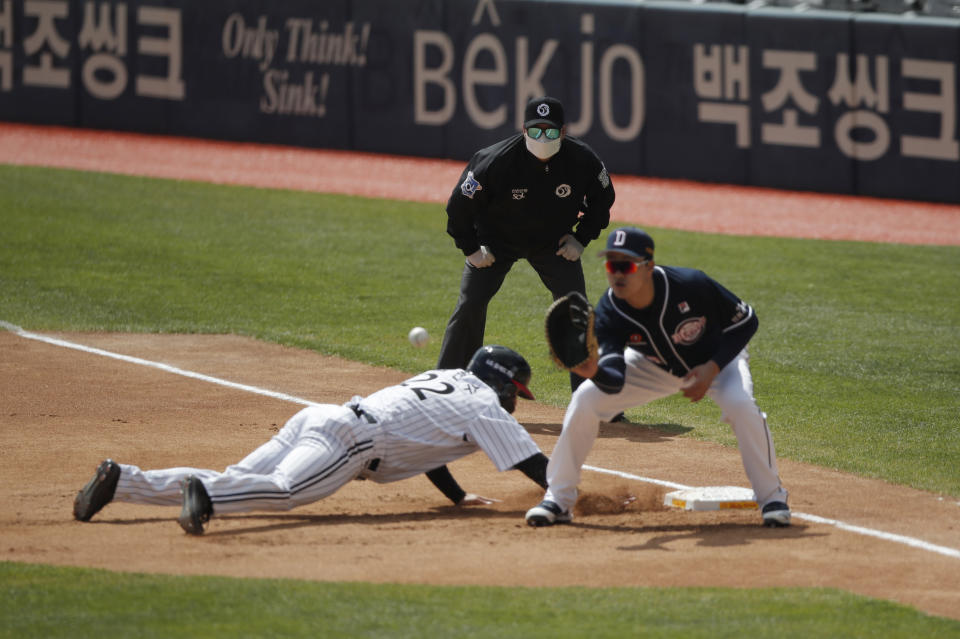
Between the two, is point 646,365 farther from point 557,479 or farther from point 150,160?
point 150,160

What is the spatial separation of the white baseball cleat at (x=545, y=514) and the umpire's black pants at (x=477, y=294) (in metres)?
2.32

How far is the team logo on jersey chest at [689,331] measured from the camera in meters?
6.34

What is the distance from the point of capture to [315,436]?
6.34 metres

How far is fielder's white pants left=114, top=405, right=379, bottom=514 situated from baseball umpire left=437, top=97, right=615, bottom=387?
2.41 meters

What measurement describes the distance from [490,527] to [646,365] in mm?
1065

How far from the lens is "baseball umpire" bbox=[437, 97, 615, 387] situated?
8.48 metres

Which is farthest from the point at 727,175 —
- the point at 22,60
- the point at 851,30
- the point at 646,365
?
the point at 646,365

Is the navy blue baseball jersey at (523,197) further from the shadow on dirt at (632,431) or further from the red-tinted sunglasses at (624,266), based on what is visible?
the red-tinted sunglasses at (624,266)

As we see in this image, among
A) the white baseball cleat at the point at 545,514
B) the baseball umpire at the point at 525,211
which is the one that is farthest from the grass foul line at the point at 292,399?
the baseball umpire at the point at 525,211

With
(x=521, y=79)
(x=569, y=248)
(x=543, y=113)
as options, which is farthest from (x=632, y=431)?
(x=521, y=79)

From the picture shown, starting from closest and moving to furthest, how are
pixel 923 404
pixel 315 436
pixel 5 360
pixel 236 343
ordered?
pixel 315 436
pixel 923 404
pixel 5 360
pixel 236 343

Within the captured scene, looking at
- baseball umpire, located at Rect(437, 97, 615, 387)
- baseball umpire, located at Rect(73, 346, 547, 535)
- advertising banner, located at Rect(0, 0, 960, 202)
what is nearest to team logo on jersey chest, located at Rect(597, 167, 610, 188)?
baseball umpire, located at Rect(437, 97, 615, 387)

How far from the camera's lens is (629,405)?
6.54m

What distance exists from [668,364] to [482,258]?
2.47 metres
